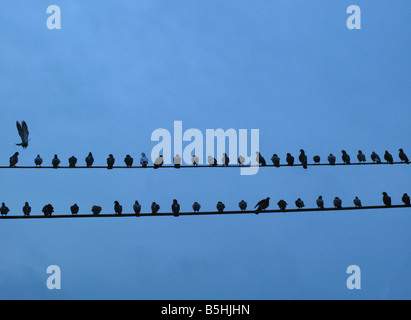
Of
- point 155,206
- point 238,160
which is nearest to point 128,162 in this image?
point 155,206
